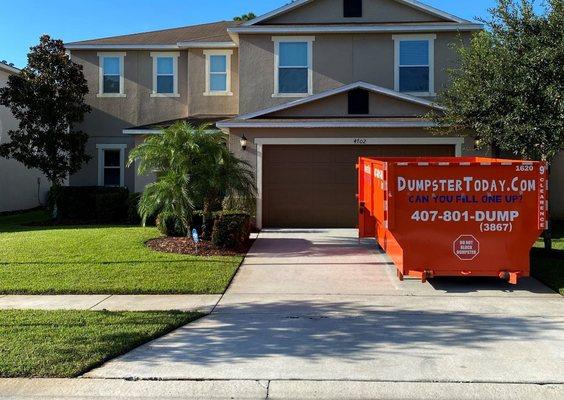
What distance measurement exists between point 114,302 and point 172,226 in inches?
226

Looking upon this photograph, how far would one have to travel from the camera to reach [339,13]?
1734cm

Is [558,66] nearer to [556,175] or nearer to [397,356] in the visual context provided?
[397,356]

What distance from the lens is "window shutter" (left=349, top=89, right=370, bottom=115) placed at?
15.6m

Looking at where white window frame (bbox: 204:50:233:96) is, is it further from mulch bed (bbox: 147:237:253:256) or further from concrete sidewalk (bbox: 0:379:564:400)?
concrete sidewalk (bbox: 0:379:564:400)

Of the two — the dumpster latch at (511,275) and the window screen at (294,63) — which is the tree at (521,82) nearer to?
the dumpster latch at (511,275)

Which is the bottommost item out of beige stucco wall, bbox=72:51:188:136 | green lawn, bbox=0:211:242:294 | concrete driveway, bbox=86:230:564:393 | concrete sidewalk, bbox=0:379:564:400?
concrete sidewalk, bbox=0:379:564:400

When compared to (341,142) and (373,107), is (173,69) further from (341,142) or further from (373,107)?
(373,107)

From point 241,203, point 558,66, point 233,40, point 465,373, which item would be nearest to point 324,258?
point 241,203

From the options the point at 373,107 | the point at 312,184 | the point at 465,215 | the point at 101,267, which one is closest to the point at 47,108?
the point at 312,184

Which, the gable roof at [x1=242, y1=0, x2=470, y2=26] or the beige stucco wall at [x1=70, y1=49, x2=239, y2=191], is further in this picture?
the beige stucco wall at [x1=70, y1=49, x2=239, y2=191]

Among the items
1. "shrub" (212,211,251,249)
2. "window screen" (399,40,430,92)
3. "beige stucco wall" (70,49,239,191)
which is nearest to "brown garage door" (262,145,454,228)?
"window screen" (399,40,430,92)

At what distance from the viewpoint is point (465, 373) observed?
5.14 m

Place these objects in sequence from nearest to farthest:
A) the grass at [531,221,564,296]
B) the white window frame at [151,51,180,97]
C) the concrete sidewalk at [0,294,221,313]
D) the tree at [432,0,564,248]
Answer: the concrete sidewalk at [0,294,221,313] → the grass at [531,221,564,296] → the tree at [432,0,564,248] → the white window frame at [151,51,180,97]

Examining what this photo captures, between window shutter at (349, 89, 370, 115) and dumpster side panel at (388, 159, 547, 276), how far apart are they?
24.2 feet
